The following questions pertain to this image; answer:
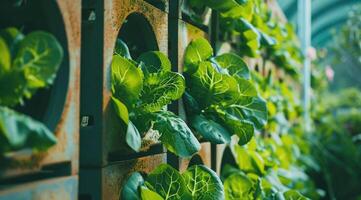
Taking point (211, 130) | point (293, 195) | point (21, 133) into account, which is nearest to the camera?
point (21, 133)

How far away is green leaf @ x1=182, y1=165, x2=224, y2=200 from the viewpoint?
4.98 feet

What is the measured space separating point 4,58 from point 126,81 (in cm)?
46

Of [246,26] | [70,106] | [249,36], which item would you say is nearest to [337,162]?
[249,36]

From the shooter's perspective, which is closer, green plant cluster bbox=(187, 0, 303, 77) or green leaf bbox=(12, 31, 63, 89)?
green leaf bbox=(12, 31, 63, 89)

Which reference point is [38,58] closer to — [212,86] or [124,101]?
[124,101]

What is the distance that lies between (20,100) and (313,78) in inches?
261

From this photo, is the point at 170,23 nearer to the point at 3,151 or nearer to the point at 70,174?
the point at 70,174

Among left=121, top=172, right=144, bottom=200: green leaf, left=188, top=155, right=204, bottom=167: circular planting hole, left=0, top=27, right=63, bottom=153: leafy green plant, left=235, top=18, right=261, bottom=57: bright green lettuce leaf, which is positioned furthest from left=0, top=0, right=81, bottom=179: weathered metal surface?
left=235, top=18, right=261, bottom=57: bright green lettuce leaf

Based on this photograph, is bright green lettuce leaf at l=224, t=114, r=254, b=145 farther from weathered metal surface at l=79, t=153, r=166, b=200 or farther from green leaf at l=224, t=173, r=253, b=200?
weathered metal surface at l=79, t=153, r=166, b=200

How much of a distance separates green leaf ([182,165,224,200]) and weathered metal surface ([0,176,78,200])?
0.49 meters

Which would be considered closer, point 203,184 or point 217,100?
point 203,184

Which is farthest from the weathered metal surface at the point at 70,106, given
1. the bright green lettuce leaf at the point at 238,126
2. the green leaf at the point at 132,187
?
the bright green lettuce leaf at the point at 238,126

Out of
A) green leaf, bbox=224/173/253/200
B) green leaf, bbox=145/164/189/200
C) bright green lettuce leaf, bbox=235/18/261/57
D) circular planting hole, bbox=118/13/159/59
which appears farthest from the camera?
bright green lettuce leaf, bbox=235/18/261/57

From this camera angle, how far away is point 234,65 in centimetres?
191
